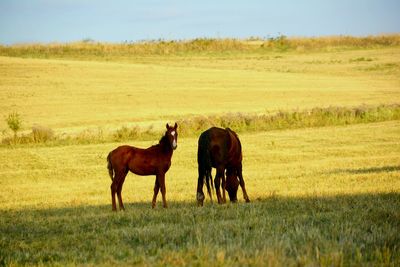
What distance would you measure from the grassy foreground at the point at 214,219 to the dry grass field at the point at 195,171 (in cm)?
4

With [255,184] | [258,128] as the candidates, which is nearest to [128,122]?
[258,128]

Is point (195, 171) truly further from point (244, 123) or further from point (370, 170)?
point (244, 123)

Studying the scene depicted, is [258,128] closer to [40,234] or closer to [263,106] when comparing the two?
[263,106]

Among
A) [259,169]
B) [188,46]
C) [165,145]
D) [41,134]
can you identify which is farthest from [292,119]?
[188,46]

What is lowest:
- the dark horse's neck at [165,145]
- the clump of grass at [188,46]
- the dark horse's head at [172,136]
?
the dark horse's neck at [165,145]

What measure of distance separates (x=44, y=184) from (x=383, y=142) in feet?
50.8

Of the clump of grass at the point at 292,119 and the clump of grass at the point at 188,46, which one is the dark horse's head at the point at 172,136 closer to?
the clump of grass at the point at 292,119

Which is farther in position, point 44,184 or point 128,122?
point 128,122

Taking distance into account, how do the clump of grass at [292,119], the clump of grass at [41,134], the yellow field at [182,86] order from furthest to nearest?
the yellow field at [182,86], the clump of grass at [292,119], the clump of grass at [41,134]

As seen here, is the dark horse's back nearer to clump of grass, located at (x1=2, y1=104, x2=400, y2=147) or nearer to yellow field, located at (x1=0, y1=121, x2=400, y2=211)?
yellow field, located at (x1=0, y1=121, x2=400, y2=211)

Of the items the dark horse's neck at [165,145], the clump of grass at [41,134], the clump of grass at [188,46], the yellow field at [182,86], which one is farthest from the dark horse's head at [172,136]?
the clump of grass at [188,46]

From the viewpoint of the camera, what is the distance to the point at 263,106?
46406 mm

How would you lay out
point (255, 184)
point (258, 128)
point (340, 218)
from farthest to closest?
point (258, 128) < point (255, 184) < point (340, 218)

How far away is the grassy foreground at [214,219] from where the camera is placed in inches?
324
